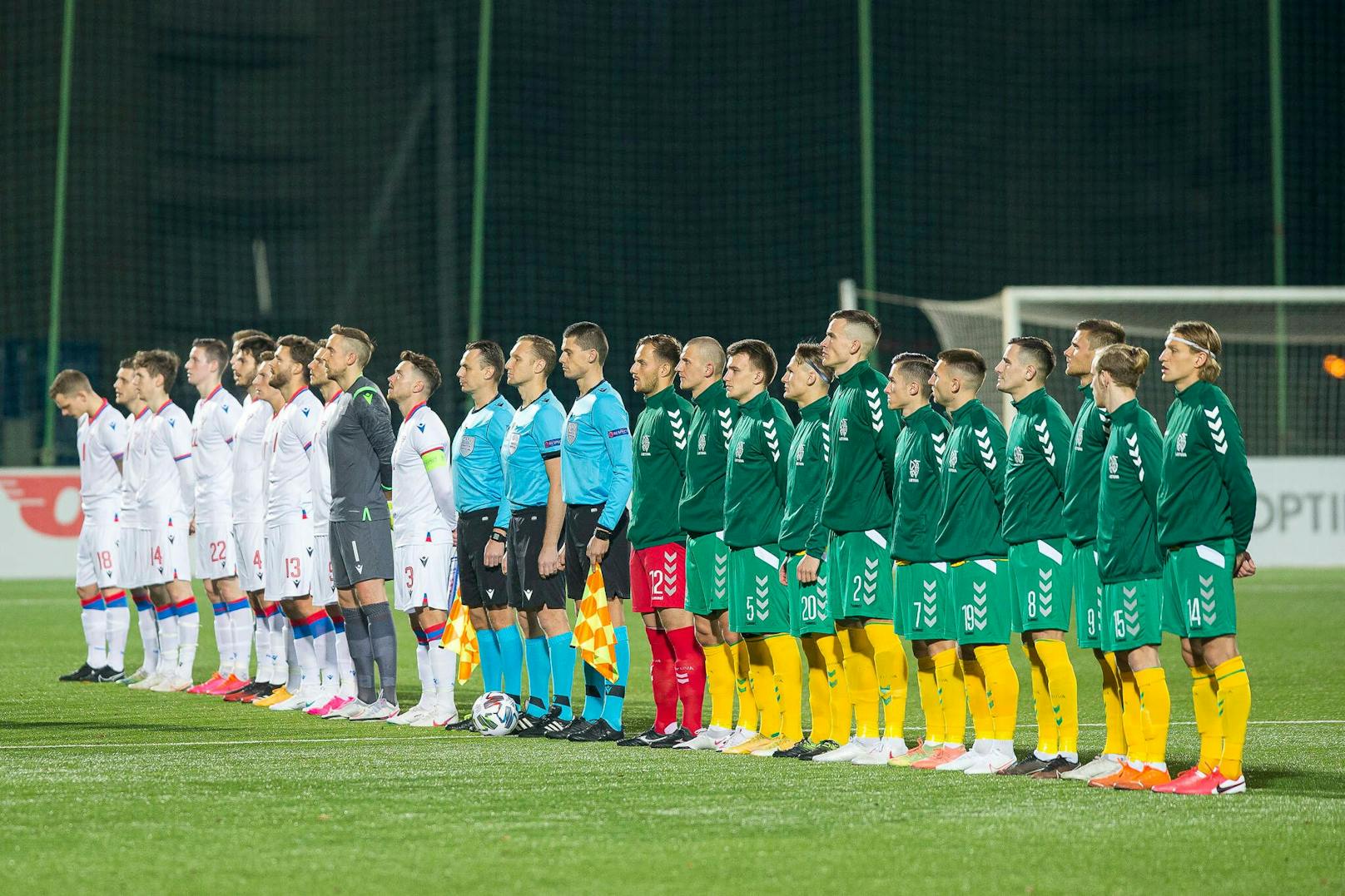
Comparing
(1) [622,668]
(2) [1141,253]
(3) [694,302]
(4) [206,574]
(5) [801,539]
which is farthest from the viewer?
(2) [1141,253]

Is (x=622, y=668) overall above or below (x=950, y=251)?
below

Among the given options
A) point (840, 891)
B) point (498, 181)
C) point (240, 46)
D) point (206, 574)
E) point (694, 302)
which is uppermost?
point (240, 46)

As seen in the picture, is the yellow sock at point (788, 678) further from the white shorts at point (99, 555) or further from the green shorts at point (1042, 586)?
the white shorts at point (99, 555)

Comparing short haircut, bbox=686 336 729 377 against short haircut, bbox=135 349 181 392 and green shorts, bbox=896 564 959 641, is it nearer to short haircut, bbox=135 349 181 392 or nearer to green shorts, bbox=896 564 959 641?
green shorts, bbox=896 564 959 641

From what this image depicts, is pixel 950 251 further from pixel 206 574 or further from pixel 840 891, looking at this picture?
pixel 840 891

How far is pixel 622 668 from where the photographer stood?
8789 mm

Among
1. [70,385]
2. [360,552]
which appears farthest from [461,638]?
[70,385]

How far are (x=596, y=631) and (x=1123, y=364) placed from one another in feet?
8.88

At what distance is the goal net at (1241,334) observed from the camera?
62.8 feet

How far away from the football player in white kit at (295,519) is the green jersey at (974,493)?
4.02 metres

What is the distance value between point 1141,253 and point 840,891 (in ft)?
98.6

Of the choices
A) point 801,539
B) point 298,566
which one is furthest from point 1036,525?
point 298,566

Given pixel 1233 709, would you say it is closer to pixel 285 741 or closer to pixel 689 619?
pixel 689 619

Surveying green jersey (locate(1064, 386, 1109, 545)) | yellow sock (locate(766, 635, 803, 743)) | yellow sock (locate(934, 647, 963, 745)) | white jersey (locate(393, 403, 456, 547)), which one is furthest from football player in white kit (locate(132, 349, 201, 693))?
green jersey (locate(1064, 386, 1109, 545))
